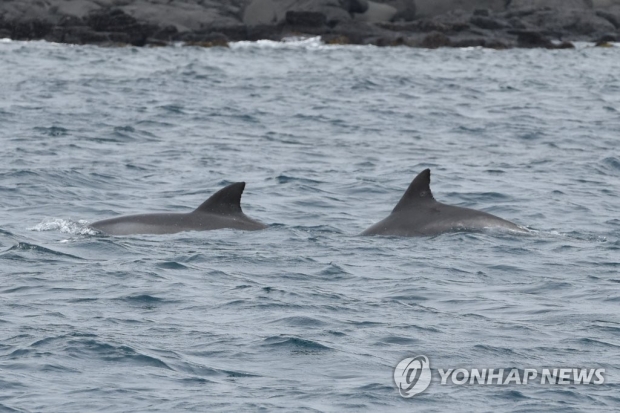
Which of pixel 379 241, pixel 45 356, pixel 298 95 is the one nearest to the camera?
pixel 45 356

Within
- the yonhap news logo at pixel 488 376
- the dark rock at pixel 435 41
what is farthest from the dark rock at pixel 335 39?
the yonhap news logo at pixel 488 376

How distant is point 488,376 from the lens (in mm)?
9617

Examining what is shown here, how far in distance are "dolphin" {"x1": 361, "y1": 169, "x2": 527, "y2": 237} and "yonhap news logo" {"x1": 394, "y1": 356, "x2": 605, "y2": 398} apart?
5826mm

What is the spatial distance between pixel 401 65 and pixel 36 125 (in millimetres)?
32146

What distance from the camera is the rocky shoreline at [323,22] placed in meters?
83.4

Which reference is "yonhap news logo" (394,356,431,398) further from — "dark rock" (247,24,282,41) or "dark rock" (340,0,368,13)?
"dark rock" (340,0,368,13)

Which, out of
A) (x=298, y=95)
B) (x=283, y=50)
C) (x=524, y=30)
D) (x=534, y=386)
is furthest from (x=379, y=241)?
(x=524, y=30)

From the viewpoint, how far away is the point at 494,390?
9281 mm

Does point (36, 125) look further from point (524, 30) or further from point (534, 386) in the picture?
point (524, 30)

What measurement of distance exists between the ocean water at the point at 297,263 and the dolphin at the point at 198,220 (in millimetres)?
295

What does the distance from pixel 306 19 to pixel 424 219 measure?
74964 millimetres

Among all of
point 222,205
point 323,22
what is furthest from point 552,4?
point 222,205

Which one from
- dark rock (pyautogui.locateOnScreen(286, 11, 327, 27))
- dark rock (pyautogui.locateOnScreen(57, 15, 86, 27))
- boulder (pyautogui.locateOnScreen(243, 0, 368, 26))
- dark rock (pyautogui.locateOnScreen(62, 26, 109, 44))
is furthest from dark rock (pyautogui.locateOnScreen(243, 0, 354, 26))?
dark rock (pyautogui.locateOnScreen(62, 26, 109, 44))

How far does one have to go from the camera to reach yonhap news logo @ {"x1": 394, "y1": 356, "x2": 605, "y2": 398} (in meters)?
9.45
